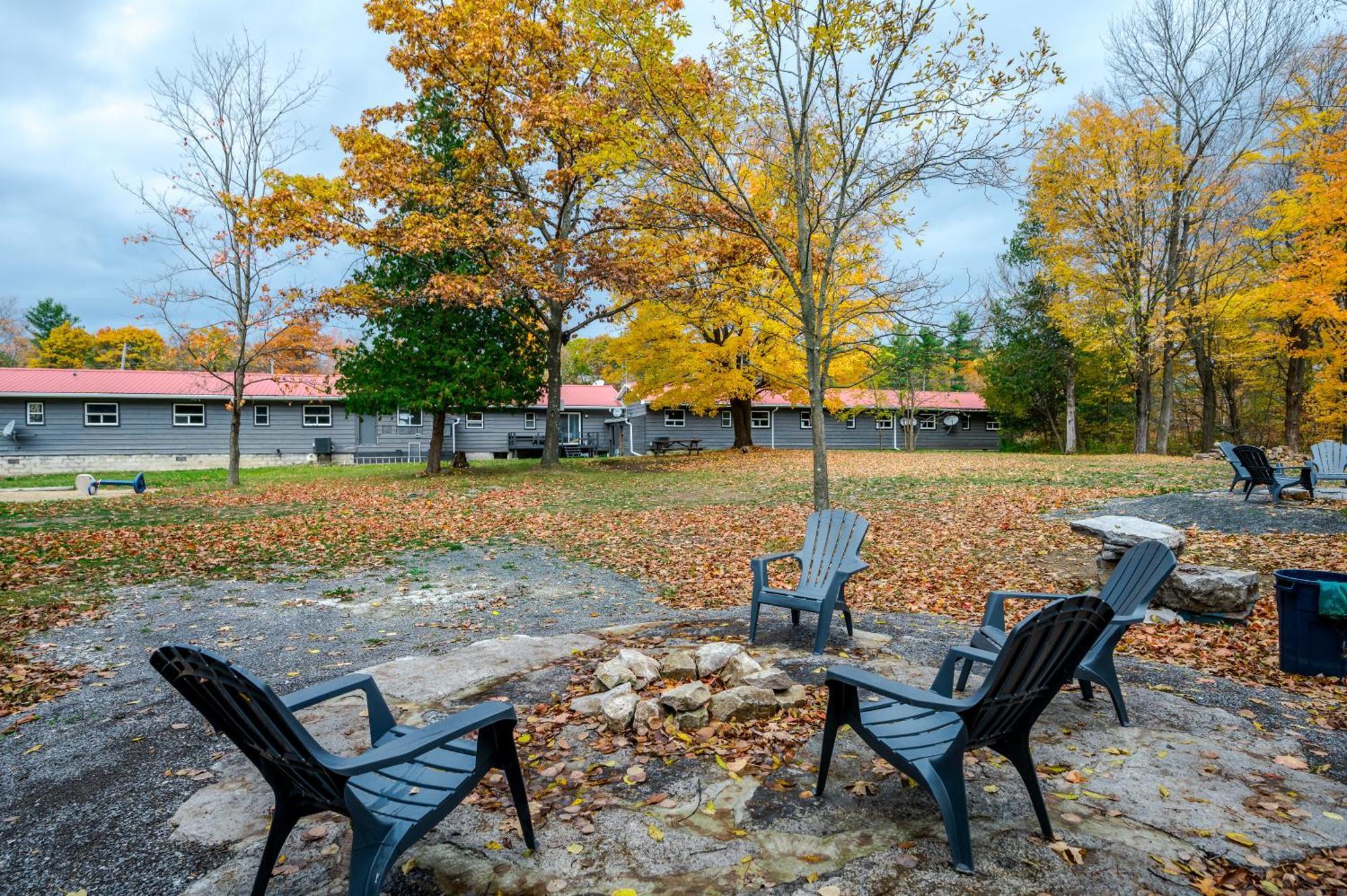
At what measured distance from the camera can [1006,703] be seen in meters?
2.40

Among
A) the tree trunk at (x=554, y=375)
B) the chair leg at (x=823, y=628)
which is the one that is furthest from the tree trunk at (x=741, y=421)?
the chair leg at (x=823, y=628)

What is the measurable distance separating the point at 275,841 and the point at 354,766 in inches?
18.5

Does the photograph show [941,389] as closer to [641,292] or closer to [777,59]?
[641,292]

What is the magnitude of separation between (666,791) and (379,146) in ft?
59.7

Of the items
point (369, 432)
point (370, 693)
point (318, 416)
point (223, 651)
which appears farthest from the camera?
point (369, 432)

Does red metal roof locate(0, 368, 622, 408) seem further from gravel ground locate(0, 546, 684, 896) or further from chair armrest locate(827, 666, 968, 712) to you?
chair armrest locate(827, 666, 968, 712)

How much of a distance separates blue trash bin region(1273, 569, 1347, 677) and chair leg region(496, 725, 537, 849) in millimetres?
4603

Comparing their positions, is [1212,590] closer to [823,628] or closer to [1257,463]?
[823,628]

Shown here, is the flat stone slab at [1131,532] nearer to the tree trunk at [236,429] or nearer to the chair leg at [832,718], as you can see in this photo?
the chair leg at [832,718]

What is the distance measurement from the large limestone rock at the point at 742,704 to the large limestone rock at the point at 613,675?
547mm

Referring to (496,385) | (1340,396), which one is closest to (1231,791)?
(496,385)

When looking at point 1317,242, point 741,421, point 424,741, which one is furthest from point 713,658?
point 741,421

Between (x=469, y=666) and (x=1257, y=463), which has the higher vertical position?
(x=1257, y=463)

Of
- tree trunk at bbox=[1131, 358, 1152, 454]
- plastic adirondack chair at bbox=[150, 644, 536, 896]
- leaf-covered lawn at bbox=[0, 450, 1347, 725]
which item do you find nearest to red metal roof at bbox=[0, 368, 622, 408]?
leaf-covered lawn at bbox=[0, 450, 1347, 725]
